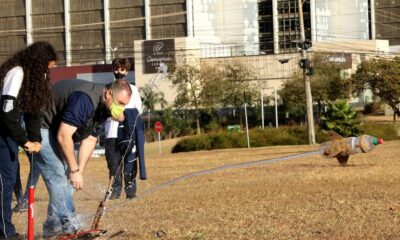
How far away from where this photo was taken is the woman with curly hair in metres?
5.72

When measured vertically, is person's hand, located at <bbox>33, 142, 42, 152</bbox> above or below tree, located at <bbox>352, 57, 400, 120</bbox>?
below

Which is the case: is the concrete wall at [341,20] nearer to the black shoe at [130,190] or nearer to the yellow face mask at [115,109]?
the black shoe at [130,190]

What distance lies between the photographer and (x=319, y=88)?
208 ft

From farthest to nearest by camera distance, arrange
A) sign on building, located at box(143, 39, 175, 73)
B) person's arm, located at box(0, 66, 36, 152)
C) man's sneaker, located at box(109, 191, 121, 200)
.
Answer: sign on building, located at box(143, 39, 175, 73)
man's sneaker, located at box(109, 191, 121, 200)
person's arm, located at box(0, 66, 36, 152)

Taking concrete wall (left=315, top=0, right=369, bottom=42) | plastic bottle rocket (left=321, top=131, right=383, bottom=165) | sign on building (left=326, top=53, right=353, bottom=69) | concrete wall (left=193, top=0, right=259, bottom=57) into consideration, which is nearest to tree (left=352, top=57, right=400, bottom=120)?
sign on building (left=326, top=53, right=353, bottom=69)

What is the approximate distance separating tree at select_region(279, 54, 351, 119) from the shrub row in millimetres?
21471

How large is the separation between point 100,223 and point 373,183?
4.54 meters

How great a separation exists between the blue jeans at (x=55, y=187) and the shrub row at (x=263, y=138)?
32918mm

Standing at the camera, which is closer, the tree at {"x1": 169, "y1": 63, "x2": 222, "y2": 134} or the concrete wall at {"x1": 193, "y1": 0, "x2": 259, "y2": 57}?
the tree at {"x1": 169, "y1": 63, "x2": 222, "y2": 134}

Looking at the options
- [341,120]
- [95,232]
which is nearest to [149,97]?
[95,232]

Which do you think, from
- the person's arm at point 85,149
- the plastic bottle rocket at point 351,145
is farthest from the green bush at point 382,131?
the person's arm at point 85,149

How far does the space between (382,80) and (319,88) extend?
18.6 feet

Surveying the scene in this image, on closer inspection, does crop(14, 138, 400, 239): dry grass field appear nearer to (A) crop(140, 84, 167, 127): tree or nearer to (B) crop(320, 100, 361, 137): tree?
(A) crop(140, 84, 167, 127): tree

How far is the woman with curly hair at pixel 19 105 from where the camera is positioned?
18.8 ft
